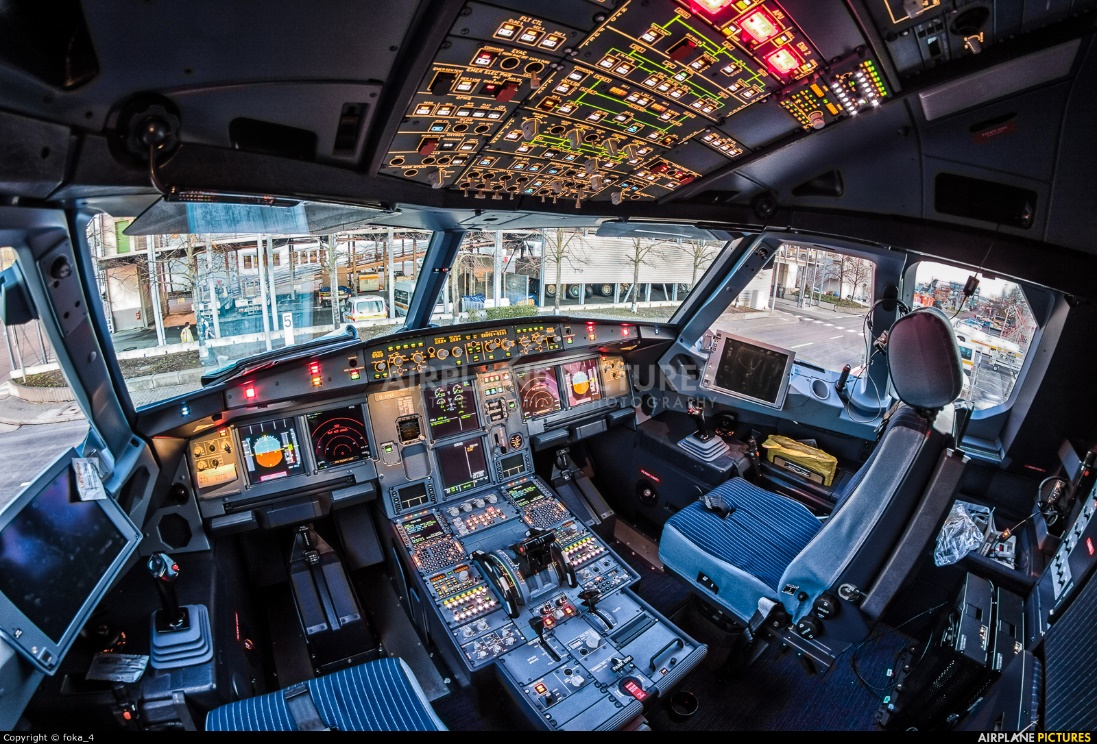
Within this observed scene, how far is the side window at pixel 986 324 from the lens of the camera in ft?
10.1

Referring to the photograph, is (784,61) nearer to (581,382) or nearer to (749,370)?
(749,370)

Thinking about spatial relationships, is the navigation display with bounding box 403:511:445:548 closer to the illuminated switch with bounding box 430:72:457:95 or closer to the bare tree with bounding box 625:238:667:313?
the bare tree with bounding box 625:238:667:313

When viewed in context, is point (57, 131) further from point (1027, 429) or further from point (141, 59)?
point (1027, 429)

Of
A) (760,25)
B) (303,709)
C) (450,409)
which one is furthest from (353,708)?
(760,25)

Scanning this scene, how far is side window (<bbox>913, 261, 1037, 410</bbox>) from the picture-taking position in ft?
10.1

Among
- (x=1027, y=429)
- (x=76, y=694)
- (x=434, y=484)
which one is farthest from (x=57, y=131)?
(x=1027, y=429)

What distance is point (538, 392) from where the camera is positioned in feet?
13.5

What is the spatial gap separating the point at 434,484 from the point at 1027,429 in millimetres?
3554

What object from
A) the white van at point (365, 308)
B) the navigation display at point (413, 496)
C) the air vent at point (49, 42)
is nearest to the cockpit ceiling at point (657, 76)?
the air vent at point (49, 42)

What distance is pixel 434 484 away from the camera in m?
3.60

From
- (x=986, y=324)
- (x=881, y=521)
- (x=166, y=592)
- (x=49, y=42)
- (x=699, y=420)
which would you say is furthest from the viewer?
(x=699, y=420)

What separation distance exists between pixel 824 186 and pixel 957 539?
210 cm

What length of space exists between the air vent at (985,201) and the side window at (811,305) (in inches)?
30.8

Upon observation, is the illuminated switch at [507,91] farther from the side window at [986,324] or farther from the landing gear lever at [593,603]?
the side window at [986,324]
